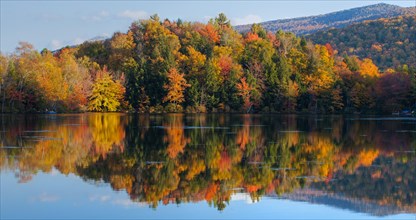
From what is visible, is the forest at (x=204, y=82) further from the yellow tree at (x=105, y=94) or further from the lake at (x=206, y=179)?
the lake at (x=206, y=179)

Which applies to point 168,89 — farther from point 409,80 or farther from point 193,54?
point 409,80

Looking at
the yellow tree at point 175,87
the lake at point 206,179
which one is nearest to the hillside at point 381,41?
the yellow tree at point 175,87

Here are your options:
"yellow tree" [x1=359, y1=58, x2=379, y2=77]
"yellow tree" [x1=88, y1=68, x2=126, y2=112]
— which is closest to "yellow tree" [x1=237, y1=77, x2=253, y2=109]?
"yellow tree" [x1=88, y1=68, x2=126, y2=112]

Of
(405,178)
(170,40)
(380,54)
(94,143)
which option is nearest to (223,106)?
(170,40)

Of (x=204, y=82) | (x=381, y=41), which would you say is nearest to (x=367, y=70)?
(x=204, y=82)

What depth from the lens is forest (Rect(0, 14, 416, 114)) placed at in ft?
227

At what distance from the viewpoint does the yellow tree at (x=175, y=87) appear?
7344cm

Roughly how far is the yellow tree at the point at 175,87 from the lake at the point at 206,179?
147 ft

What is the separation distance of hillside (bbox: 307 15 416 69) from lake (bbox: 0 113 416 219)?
232 feet

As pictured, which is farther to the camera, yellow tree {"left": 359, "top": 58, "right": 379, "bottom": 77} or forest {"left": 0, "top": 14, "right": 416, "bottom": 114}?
yellow tree {"left": 359, "top": 58, "right": 379, "bottom": 77}

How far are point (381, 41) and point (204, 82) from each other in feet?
137

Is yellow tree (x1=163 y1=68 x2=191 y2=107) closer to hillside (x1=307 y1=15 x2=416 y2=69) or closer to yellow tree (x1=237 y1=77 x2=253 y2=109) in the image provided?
yellow tree (x1=237 y1=77 x2=253 y2=109)

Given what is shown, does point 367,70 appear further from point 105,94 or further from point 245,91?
point 105,94

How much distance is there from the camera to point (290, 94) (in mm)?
73375
